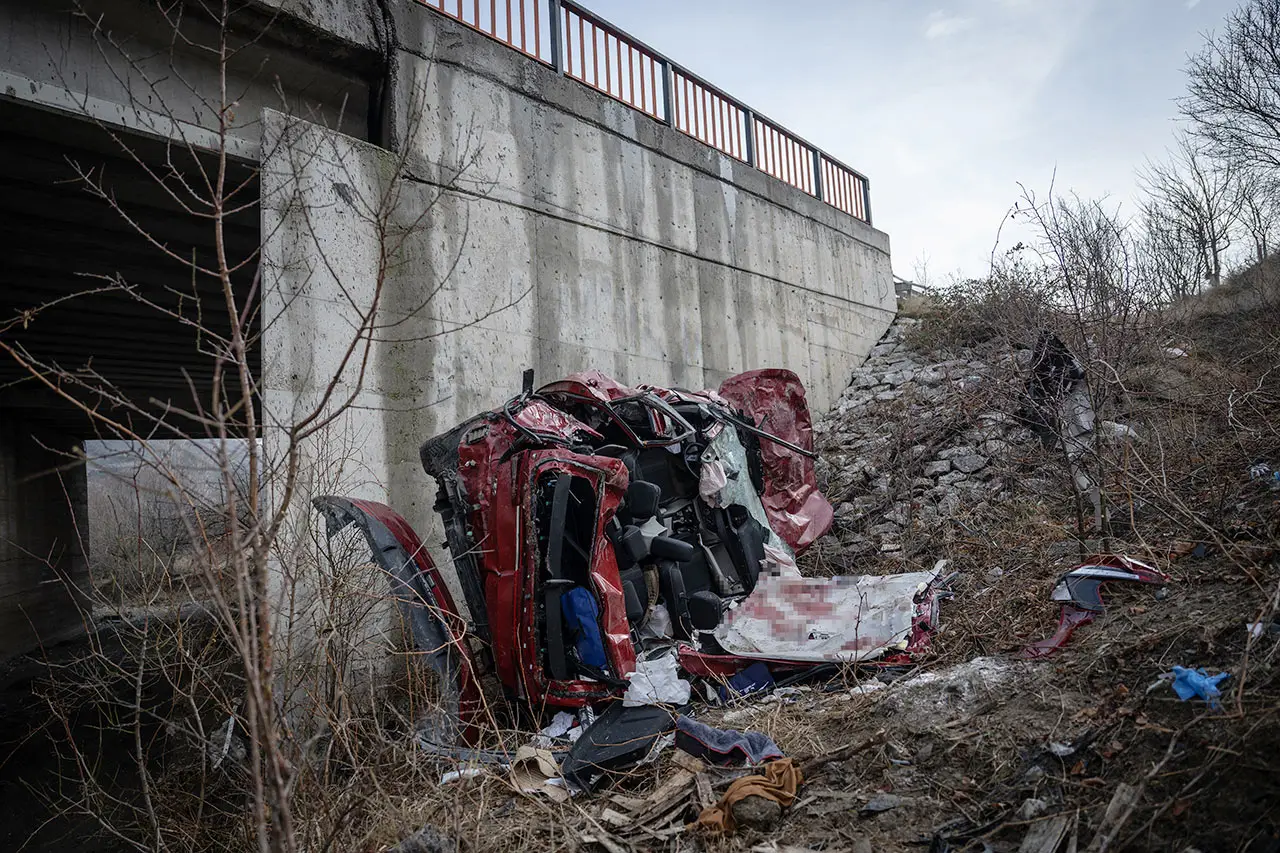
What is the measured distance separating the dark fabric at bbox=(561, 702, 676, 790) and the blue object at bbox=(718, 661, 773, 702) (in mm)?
646

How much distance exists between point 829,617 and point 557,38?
572 cm

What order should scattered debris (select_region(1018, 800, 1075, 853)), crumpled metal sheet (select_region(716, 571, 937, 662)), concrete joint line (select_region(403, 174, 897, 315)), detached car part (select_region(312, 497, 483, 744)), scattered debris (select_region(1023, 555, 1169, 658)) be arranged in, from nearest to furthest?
scattered debris (select_region(1018, 800, 1075, 853)), scattered debris (select_region(1023, 555, 1169, 658)), detached car part (select_region(312, 497, 483, 744)), crumpled metal sheet (select_region(716, 571, 937, 662)), concrete joint line (select_region(403, 174, 897, 315))

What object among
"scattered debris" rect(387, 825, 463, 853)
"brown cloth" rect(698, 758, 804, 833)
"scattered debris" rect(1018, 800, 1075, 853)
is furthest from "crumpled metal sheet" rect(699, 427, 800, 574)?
"scattered debris" rect(1018, 800, 1075, 853)

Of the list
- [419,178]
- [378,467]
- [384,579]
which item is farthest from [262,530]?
[419,178]

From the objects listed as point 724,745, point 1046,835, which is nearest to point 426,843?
point 724,745

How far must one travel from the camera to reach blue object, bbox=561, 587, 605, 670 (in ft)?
13.0

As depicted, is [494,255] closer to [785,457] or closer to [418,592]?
[785,457]

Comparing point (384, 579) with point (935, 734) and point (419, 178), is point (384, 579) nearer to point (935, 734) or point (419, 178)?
point (935, 734)

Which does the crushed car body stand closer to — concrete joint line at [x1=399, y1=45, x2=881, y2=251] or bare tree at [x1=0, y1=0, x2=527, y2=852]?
bare tree at [x1=0, y1=0, x2=527, y2=852]

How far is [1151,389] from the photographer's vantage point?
7.19 metres

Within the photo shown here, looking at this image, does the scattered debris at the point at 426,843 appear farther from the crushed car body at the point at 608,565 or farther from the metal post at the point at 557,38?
the metal post at the point at 557,38

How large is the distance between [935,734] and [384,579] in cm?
270

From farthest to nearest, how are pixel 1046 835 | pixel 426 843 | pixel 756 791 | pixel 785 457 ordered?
pixel 785 457 < pixel 756 791 < pixel 426 843 < pixel 1046 835

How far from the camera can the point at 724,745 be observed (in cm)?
317
